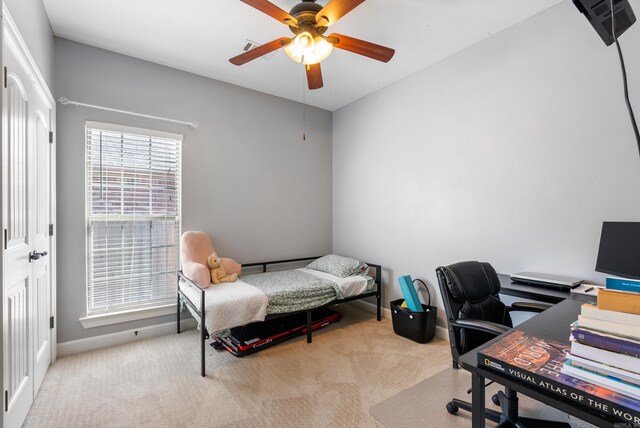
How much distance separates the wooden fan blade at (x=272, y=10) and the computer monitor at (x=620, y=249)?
229 centimetres

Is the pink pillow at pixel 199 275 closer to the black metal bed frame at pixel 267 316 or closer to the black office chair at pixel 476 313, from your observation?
the black metal bed frame at pixel 267 316

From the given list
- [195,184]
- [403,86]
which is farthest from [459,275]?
[195,184]

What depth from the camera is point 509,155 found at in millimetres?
2453

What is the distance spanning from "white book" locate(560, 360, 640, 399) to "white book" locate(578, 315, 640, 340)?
4.6 inches

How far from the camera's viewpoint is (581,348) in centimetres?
83

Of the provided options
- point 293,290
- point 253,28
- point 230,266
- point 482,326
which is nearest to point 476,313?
point 482,326

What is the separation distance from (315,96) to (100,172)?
2.46 meters

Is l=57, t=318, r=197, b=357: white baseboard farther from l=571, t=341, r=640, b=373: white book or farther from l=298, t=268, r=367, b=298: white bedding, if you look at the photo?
l=571, t=341, r=640, b=373: white book

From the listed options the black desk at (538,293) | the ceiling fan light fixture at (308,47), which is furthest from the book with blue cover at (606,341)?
the ceiling fan light fixture at (308,47)

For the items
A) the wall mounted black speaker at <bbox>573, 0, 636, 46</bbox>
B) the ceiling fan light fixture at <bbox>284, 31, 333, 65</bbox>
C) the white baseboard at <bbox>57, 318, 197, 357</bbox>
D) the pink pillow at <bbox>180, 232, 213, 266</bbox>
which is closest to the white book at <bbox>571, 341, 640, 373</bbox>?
the wall mounted black speaker at <bbox>573, 0, 636, 46</bbox>

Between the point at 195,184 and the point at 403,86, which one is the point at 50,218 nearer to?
the point at 195,184

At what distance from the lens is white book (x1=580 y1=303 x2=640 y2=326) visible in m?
0.77

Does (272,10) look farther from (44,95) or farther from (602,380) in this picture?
(602,380)

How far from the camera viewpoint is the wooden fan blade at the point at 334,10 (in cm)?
164
